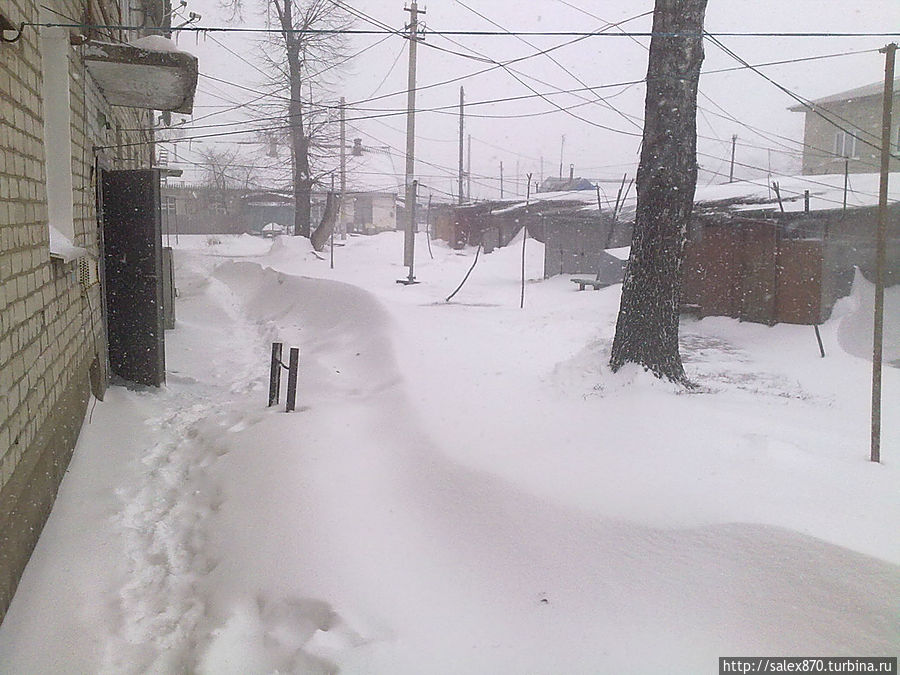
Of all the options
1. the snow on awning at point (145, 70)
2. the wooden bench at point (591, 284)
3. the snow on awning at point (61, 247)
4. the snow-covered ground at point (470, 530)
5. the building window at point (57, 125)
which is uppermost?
the snow on awning at point (145, 70)

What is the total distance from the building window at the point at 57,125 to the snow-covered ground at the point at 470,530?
66.6 inches

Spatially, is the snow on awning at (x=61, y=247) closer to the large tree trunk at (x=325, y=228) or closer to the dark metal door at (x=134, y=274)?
the dark metal door at (x=134, y=274)

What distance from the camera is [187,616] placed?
3.52 meters

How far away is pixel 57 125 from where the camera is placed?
4.73m

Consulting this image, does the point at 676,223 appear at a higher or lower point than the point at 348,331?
higher

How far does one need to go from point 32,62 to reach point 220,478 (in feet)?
9.44

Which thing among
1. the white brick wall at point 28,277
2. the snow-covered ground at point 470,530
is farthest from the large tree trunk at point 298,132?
the white brick wall at point 28,277

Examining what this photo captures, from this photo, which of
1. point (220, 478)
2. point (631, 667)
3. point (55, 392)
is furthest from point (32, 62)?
point (631, 667)

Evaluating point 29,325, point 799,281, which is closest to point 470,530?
point 29,325

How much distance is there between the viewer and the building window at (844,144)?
2342 centimetres

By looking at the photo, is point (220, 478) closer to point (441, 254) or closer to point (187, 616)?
point (187, 616)

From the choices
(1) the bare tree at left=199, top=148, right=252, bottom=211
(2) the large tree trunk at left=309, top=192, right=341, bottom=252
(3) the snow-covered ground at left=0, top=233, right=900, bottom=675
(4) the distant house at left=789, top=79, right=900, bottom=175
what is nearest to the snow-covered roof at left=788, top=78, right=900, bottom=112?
(4) the distant house at left=789, top=79, right=900, bottom=175

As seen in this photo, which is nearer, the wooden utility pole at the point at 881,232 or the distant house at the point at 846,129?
the wooden utility pole at the point at 881,232

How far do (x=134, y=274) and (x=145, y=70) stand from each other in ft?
7.06
